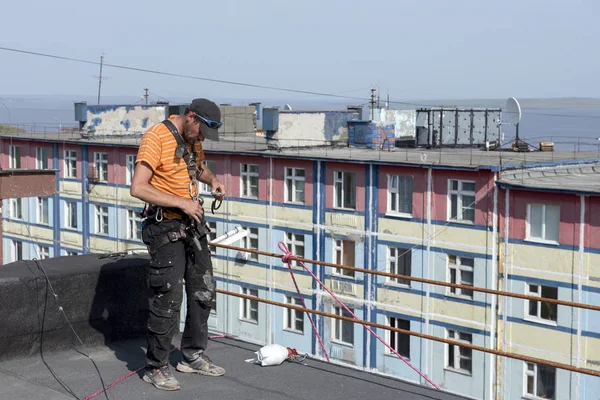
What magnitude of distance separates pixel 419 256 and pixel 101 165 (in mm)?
22627

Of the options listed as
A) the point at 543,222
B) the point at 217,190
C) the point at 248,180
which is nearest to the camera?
the point at 217,190

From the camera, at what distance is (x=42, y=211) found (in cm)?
5953

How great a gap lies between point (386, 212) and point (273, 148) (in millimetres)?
8407

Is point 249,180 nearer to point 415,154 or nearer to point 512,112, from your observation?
point 415,154

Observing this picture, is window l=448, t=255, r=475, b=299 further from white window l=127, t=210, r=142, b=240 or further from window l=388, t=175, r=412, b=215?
white window l=127, t=210, r=142, b=240

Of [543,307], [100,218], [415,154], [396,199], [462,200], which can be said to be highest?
[415,154]

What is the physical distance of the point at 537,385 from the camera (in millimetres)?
37938

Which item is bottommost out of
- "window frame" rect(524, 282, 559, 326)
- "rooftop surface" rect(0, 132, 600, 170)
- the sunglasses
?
"window frame" rect(524, 282, 559, 326)

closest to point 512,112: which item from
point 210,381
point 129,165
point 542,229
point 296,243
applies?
point 542,229

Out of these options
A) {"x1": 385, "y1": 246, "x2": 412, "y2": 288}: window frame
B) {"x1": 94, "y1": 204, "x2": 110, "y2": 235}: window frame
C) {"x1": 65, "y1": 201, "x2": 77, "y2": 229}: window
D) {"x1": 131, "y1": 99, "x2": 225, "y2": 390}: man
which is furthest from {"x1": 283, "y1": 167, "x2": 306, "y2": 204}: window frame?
{"x1": 131, "y1": 99, "x2": 225, "y2": 390}: man

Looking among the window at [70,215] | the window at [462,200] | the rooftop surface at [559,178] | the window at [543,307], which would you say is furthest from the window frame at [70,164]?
the window at [543,307]

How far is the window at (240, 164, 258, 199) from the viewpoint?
1903 inches

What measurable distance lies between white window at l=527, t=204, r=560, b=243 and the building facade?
0.06m

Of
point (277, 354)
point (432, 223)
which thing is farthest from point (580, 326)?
point (277, 354)
